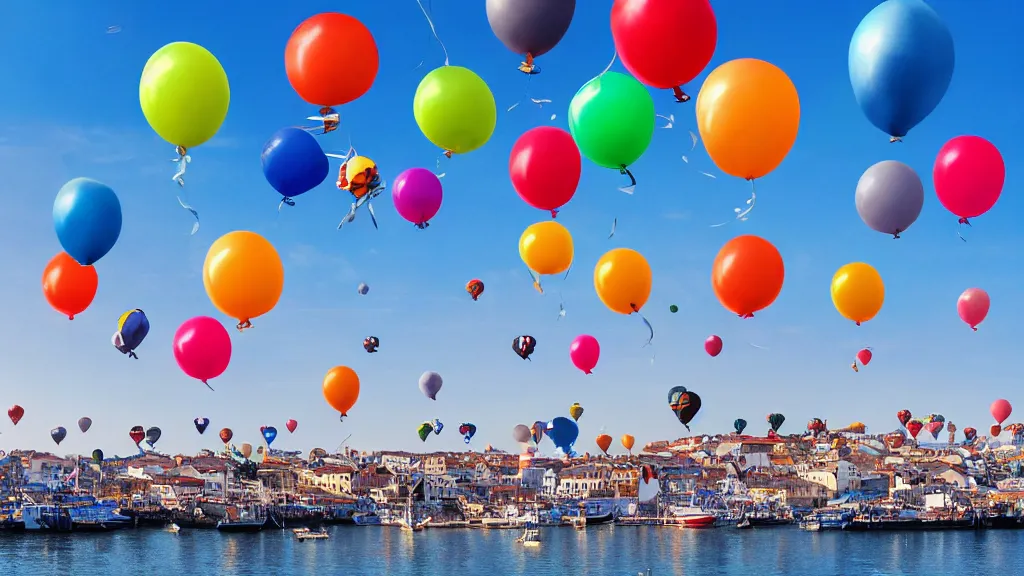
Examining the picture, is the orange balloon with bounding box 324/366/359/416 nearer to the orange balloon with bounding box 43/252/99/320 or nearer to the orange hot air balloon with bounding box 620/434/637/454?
the orange balloon with bounding box 43/252/99/320

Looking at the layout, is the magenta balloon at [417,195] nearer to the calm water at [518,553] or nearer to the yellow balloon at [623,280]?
the yellow balloon at [623,280]

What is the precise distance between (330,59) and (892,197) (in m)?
4.56

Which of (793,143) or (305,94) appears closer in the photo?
(793,143)

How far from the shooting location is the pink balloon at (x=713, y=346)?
20.4 metres

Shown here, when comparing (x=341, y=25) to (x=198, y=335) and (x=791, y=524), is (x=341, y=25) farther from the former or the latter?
(x=791, y=524)

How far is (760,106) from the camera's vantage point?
6211 millimetres

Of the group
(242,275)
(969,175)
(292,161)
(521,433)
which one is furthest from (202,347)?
(521,433)

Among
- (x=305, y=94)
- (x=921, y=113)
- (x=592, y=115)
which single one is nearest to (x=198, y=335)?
(x=305, y=94)

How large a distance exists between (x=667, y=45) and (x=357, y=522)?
50.5 m

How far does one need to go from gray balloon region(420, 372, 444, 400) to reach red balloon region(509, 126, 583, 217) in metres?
15.0

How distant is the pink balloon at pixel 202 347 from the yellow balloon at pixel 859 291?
5.52 m

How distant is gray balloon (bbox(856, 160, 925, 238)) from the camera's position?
846cm

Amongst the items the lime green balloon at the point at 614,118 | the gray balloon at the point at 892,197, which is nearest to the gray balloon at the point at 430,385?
the gray balloon at the point at 892,197

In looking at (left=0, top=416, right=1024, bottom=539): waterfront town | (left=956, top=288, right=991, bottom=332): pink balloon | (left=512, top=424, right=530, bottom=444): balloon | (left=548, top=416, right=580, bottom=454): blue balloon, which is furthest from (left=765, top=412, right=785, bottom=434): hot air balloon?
(left=956, top=288, right=991, bottom=332): pink balloon
